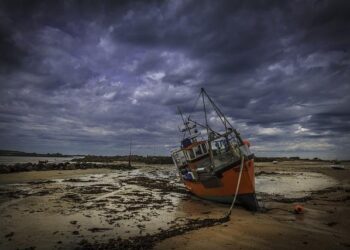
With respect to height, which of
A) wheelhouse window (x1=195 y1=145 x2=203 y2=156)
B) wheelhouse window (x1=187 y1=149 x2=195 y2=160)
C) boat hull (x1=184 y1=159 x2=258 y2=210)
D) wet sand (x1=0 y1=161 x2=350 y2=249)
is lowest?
wet sand (x1=0 y1=161 x2=350 y2=249)

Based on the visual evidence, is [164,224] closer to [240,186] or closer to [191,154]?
[240,186]

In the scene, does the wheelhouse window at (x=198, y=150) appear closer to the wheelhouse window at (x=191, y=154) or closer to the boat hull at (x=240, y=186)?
the wheelhouse window at (x=191, y=154)

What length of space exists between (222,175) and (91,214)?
9.40m

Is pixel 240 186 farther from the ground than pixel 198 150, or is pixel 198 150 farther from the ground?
pixel 198 150

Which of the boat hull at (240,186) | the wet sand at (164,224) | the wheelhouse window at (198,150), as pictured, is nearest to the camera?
the wet sand at (164,224)

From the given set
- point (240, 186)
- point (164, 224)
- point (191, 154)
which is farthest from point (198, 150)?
point (164, 224)

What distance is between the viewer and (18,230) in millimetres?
Answer: 13648

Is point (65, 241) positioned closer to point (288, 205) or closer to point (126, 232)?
point (126, 232)

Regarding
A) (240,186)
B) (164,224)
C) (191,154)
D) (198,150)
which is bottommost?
(164,224)

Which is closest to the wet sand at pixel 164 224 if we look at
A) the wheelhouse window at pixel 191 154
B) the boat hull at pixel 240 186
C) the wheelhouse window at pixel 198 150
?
the boat hull at pixel 240 186

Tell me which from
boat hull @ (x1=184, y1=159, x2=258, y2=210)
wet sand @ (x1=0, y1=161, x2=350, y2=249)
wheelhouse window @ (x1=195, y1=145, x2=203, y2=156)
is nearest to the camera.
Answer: wet sand @ (x1=0, y1=161, x2=350, y2=249)

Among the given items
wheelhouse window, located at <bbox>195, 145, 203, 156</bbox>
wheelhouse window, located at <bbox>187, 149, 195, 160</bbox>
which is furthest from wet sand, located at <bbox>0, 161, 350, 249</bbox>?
A: wheelhouse window, located at <bbox>195, 145, 203, 156</bbox>

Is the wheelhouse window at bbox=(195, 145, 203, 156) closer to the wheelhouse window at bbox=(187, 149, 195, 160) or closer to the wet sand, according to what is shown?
the wheelhouse window at bbox=(187, 149, 195, 160)

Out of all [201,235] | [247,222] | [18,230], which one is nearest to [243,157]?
[247,222]
